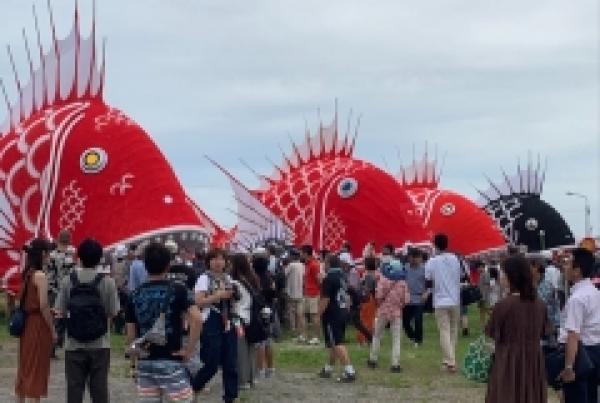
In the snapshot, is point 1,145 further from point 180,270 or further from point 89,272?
point 89,272

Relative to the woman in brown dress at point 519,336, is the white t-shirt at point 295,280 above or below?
above

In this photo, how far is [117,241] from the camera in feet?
52.7

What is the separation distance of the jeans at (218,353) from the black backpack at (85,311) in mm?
1748

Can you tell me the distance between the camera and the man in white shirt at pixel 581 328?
662 centimetres

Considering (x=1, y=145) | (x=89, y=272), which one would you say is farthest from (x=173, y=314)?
(x=1, y=145)

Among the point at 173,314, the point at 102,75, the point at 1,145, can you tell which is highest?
the point at 102,75

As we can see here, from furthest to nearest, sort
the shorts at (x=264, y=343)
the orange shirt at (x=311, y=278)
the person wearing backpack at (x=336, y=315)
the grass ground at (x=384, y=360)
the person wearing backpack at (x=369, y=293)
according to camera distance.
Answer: the orange shirt at (x=311, y=278) < the person wearing backpack at (x=369, y=293) < the grass ground at (x=384, y=360) < the person wearing backpack at (x=336, y=315) < the shorts at (x=264, y=343)

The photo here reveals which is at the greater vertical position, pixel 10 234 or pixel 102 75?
pixel 102 75

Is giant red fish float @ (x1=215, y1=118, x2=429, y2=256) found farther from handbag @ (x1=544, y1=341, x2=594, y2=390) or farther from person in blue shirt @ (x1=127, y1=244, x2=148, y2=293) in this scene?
handbag @ (x1=544, y1=341, x2=594, y2=390)

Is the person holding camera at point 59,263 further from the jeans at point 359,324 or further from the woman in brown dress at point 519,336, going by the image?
the woman in brown dress at point 519,336

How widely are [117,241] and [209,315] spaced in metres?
7.64

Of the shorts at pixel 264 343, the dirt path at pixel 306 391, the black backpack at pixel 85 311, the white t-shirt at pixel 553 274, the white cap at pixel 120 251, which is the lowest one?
the dirt path at pixel 306 391

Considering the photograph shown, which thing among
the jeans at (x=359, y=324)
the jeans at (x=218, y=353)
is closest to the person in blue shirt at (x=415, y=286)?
the jeans at (x=359, y=324)

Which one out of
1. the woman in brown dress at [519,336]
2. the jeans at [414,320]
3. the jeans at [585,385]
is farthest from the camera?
the jeans at [414,320]
